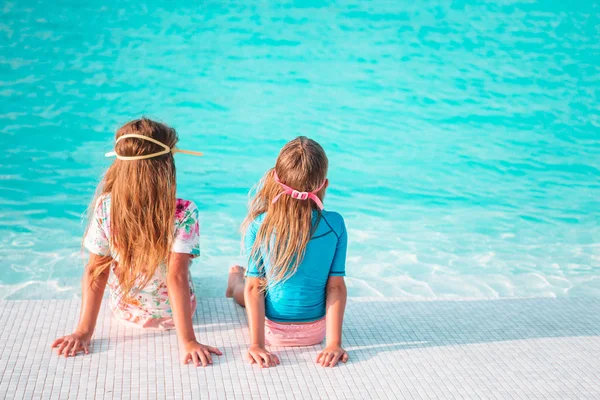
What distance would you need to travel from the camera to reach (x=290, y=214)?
3205 millimetres

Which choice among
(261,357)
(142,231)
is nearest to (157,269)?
(142,231)

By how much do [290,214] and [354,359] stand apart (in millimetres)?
768

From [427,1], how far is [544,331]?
1039 centimetres

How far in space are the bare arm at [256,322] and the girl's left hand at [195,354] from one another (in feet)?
0.65

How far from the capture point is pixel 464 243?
6.70 m

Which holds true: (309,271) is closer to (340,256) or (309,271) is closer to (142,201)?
(340,256)

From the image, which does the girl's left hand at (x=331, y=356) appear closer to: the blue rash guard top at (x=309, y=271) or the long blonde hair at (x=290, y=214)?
the blue rash guard top at (x=309, y=271)

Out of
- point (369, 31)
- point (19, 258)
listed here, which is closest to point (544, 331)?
point (19, 258)

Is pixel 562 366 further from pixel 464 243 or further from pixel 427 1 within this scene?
pixel 427 1

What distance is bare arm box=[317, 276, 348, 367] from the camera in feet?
10.7

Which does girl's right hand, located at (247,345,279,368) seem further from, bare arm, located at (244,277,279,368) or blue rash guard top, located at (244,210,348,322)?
blue rash guard top, located at (244,210,348,322)

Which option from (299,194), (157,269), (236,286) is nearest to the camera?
(299,194)

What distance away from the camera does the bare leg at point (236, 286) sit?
13.1 feet

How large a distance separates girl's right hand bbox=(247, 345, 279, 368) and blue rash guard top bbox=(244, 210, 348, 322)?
0.20 m
